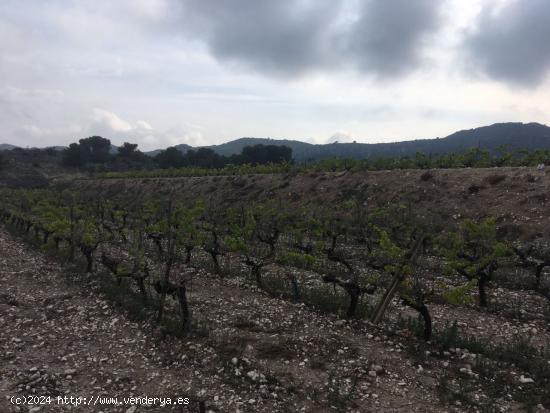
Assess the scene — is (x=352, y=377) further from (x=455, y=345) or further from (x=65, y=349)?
(x=65, y=349)

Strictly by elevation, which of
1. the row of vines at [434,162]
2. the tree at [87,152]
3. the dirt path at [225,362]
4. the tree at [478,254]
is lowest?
the dirt path at [225,362]

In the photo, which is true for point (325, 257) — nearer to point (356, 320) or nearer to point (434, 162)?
point (356, 320)

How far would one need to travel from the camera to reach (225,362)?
35.8 feet

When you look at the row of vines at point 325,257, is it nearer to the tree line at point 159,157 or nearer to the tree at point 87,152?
the tree line at point 159,157

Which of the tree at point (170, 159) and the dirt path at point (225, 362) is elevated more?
the tree at point (170, 159)

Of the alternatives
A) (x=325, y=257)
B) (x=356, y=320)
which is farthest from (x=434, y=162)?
(x=356, y=320)

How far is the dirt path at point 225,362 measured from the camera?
9.34 meters

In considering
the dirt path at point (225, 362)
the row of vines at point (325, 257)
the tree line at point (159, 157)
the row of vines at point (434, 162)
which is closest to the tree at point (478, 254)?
the row of vines at point (325, 257)

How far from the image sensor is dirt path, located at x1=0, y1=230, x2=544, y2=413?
9336mm

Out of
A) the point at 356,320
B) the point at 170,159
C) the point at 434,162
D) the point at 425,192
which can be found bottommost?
the point at 356,320

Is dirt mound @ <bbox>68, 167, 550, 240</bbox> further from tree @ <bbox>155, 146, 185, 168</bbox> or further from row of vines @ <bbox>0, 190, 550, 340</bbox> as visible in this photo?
tree @ <bbox>155, 146, 185, 168</bbox>

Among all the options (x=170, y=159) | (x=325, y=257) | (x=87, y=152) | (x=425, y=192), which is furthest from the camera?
(x=87, y=152)

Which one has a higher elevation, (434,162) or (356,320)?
(434,162)

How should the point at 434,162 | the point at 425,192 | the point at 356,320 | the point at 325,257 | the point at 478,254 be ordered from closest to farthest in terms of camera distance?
the point at 356,320
the point at 478,254
the point at 325,257
the point at 425,192
the point at 434,162
